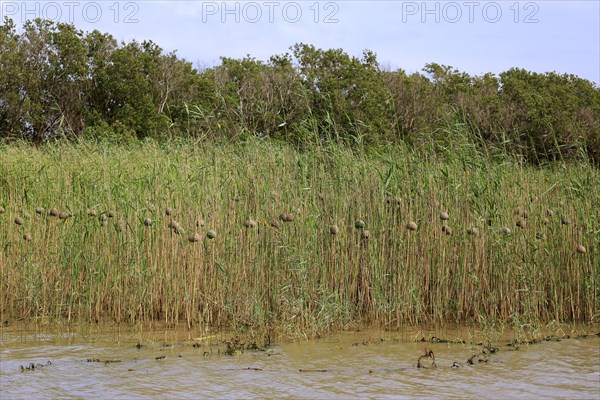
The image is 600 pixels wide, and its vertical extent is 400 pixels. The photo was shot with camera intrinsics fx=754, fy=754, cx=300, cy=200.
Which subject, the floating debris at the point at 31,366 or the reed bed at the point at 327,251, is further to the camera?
the reed bed at the point at 327,251

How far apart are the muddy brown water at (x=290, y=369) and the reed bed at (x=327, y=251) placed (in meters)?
0.45

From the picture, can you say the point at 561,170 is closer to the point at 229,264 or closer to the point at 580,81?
the point at 229,264

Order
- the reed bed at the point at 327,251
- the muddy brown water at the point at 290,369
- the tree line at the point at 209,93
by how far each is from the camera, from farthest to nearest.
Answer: the tree line at the point at 209,93, the reed bed at the point at 327,251, the muddy brown water at the point at 290,369

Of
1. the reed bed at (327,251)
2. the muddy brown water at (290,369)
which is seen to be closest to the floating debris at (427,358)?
the muddy brown water at (290,369)

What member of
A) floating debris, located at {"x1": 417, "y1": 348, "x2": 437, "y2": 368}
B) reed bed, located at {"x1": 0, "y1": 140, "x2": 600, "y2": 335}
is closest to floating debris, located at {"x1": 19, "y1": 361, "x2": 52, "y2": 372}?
reed bed, located at {"x1": 0, "y1": 140, "x2": 600, "y2": 335}

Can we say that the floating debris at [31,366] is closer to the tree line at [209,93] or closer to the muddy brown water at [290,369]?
the muddy brown water at [290,369]

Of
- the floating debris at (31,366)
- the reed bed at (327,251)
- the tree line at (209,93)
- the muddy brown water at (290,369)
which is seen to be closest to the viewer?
the muddy brown water at (290,369)

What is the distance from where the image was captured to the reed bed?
598cm

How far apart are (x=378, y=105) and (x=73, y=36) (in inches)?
451

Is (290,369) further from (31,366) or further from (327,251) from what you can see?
(31,366)

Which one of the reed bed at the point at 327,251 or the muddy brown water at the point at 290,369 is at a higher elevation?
the reed bed at the point at 327,251

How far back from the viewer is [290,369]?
4.77 metres

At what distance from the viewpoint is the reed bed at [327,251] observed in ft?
19.6

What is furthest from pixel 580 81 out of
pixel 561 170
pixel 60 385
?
pixel 60 385
